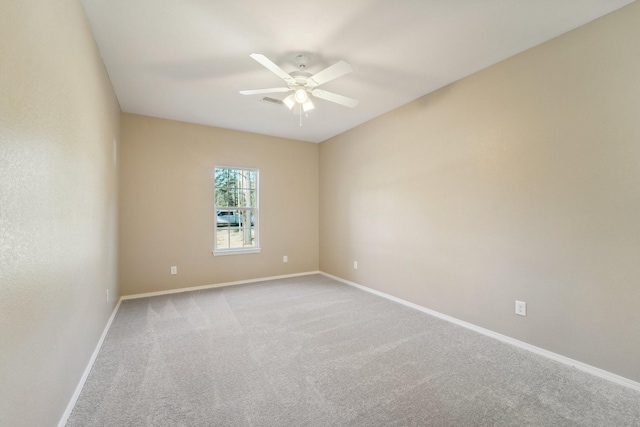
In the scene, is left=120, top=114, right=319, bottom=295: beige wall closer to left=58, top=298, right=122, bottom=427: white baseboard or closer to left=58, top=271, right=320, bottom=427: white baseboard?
left=58, top=271, right=320, bottom=427: white baseboard

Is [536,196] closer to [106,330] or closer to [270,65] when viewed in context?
[270,65]

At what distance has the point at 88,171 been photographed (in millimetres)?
2086

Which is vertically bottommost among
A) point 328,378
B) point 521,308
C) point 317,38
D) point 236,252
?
point 328,378

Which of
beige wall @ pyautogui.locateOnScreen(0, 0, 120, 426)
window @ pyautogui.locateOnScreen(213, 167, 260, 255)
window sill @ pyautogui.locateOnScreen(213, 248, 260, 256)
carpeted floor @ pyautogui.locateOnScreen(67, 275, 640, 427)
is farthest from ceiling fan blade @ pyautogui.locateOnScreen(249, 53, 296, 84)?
window sill @ pyautogui.locateOnScreen(213, 248, 260, 256)

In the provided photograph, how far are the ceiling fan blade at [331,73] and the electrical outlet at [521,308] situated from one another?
251cm

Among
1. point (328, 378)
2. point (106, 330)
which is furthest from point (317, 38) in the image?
point (106, 330)

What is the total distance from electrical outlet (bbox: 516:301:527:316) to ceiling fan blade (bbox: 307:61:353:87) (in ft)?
8.22

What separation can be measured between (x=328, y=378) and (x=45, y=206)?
6.50 ft

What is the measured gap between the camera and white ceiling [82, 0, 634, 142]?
192 cm

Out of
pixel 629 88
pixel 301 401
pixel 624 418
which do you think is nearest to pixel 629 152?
pixel 629 88

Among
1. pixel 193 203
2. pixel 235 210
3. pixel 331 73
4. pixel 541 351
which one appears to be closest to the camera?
pixel 331 73

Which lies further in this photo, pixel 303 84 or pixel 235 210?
pixel 235 210

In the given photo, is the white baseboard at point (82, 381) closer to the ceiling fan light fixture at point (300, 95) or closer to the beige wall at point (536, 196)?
the ceiling fan light fixture at point (300, 95)

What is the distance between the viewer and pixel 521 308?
246cm
